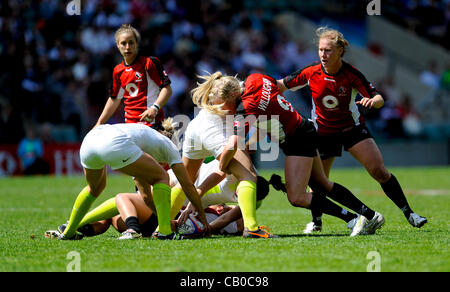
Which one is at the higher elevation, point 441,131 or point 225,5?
point 225,5

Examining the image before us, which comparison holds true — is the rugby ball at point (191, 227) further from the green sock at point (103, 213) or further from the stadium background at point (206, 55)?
the stadium background at point (206, 55)

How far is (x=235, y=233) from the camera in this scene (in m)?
6.00

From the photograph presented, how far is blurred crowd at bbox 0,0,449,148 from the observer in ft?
48.2

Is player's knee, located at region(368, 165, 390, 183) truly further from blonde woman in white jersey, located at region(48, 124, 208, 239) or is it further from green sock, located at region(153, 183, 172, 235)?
green sock, located at region(153, 183, 172, 235)

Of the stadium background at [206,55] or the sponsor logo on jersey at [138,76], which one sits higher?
the sponsor logo on jersey at [138,76]

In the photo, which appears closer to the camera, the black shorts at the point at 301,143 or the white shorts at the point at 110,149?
the white shorts at the point at 110,149

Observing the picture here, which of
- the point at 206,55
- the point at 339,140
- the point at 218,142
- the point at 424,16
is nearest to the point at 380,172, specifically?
the point at 339,140

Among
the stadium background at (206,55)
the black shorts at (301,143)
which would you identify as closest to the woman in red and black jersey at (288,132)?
the black shorts at (301,143)

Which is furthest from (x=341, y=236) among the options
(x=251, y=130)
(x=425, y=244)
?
(x=251, y=130)

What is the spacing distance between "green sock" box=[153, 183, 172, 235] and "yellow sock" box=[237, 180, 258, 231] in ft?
2.15

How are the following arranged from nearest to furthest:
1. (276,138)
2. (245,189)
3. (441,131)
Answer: (245,189), (276,138), (441,131)

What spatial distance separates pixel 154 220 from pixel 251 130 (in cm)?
122

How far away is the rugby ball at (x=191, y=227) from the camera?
562 cm

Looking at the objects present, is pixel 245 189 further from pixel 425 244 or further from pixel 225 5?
pixel 225 5
